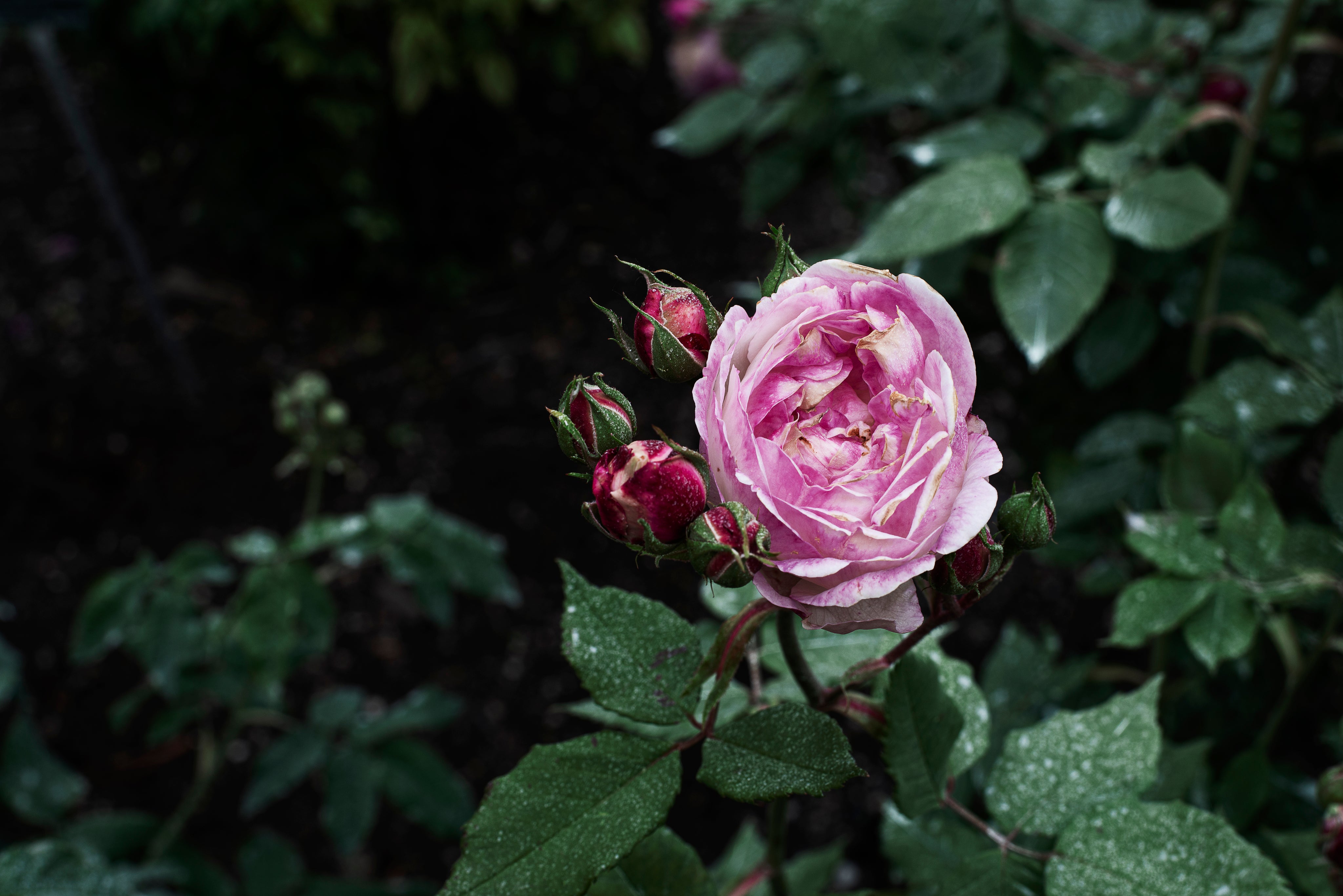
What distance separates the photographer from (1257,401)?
2.79ft

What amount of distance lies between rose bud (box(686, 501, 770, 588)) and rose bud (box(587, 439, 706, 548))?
0.02 m

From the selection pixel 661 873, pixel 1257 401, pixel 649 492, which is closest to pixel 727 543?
pixel 649 492

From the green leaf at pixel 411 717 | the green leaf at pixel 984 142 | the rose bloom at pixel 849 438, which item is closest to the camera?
the rose bloom at pixel 849 438

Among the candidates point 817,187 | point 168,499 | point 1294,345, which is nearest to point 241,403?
point 168,499

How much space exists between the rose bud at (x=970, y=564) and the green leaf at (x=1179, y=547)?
1.31 feet

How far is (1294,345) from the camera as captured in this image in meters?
0.86

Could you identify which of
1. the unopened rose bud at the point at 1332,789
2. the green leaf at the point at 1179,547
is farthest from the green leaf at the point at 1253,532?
the unopened rose bud at the point at 1332,789

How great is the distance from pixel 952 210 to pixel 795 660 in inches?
20.4

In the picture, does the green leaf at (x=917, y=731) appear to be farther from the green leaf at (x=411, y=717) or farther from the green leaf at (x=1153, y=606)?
the green leaf at (x=411, y=717)

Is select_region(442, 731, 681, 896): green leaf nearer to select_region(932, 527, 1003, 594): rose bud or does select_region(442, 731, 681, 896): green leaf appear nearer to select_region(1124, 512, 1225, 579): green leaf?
select_region(932, 527, 1003, 594): rose bud

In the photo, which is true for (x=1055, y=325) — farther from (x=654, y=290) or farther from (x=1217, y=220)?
(x=654, y=290)

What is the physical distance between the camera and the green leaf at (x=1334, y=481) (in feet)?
2.46

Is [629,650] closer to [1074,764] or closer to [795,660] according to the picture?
[795,660]

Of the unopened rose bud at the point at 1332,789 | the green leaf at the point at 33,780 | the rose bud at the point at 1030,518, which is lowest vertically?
the green leaf at the point at 33,780
